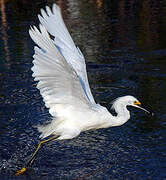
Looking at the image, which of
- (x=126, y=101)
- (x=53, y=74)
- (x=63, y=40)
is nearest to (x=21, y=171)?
(x=53, y=74)

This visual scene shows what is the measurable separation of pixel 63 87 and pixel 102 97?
120 inches

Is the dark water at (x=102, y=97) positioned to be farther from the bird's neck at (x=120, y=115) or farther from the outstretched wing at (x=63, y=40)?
the outstretched wing at (x=63, y=40)

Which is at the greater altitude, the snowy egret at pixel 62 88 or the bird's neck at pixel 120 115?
the snowy egret at pixel 62 88

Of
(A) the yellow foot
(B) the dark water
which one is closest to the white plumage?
(B) the dark water

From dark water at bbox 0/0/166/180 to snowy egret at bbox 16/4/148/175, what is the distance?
14.0 inches

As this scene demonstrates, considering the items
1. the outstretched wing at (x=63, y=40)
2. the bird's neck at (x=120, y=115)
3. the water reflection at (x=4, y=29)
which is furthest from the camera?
the water reflection at (x=4, y=29)

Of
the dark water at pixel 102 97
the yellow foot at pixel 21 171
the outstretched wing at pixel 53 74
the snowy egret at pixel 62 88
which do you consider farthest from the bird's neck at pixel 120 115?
the yellow foot at pixel 21 171

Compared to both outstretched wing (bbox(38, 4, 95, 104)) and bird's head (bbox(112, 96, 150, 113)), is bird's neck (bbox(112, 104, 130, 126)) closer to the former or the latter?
bird's head (bbox(112, 96, 150, 113))

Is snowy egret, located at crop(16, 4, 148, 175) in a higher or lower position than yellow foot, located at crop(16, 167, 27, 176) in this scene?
higher

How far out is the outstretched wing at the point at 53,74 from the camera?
5.08 m

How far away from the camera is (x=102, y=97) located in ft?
28.1

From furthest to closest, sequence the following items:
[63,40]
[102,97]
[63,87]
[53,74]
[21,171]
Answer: [102,97], [63,40], [21,171], [63,87], [53,74]

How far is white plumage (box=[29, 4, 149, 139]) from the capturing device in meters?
5.22

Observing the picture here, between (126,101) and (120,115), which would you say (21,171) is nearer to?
(120,115)
